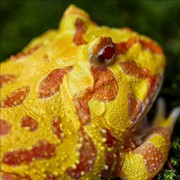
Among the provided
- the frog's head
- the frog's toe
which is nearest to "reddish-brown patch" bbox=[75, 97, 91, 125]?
the frog's head

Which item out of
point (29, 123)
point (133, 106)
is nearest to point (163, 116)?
point (133, 106)

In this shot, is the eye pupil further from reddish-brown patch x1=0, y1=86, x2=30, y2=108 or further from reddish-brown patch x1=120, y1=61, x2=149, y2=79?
reddish-brown patch x1=0, y1=86, x2=30, y2=108

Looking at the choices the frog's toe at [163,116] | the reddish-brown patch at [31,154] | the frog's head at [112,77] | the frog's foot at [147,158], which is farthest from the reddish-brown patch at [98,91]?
the frog's toe at [163,116]

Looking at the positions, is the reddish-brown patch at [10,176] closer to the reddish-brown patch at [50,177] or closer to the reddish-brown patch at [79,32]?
the reddish-brown patch at [50,177]

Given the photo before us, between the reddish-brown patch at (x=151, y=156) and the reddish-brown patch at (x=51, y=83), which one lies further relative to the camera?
the reddish-brown patch at (x=151, y=156)

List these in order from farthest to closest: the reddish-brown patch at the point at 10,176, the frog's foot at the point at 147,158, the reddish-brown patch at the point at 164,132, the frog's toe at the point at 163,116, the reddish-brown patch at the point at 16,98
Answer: the frog's toe at the point at 163,116 < the reddish-brown patch at the point at 164,132 < the frog's foot at the point at 147,158 < the reddish-brown patch at the point at 16,98 < the reddish-brown patch at the point at 10,176

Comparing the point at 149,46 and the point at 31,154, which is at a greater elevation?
the point at 149,46

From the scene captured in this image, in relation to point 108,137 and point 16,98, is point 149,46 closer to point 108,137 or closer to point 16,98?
point 108,137
